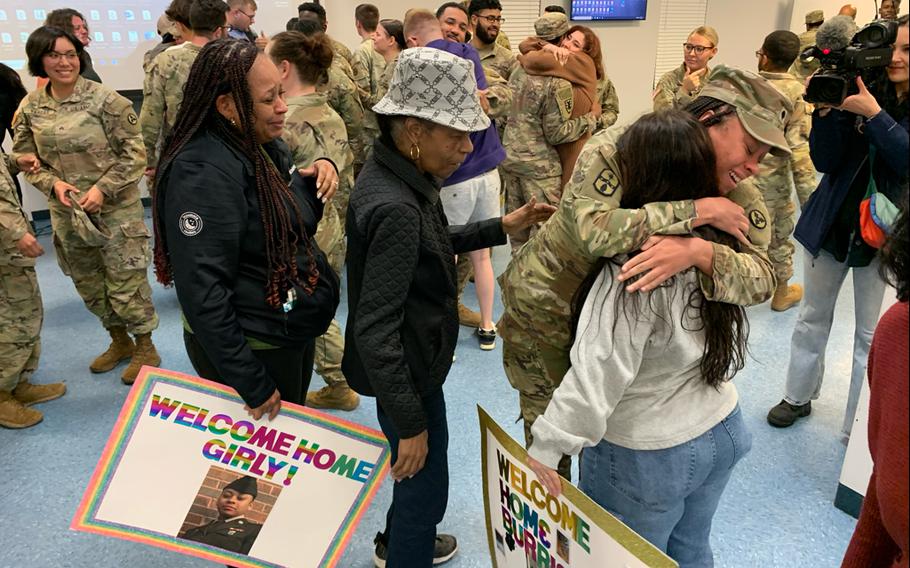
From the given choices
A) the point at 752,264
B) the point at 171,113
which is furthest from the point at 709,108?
the point at 171,113

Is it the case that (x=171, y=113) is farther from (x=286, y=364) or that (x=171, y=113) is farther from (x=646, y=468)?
(x=646, y=468)

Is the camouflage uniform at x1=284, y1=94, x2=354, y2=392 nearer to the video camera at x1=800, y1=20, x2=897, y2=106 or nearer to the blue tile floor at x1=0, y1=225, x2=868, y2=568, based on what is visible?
the blue tile floor at x1=0, y1=225, x2=868, y2=568

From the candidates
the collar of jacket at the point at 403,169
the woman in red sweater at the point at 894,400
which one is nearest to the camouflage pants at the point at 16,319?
the collar of jacket at the point at 403,169

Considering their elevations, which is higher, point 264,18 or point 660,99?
point 264,18

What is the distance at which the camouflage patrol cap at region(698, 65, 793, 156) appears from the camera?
1.16m

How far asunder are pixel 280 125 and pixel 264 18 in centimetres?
473

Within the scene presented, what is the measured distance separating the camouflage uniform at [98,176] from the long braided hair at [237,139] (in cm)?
167

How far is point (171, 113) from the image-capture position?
3172 mm

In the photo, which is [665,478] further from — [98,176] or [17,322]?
[98,176]

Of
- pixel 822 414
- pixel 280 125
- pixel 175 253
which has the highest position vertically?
pixel 280 125

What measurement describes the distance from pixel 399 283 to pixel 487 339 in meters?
2.19

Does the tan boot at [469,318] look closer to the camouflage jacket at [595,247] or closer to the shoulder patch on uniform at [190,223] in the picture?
the camouflage jacket at [595,247]

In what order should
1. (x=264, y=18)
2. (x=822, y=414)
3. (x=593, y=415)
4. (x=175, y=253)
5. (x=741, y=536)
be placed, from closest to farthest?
(x=593, y=415)
(x=175, y=253)
(x=741, y=536)
(x=822, y=414)
(x=264, y=18)

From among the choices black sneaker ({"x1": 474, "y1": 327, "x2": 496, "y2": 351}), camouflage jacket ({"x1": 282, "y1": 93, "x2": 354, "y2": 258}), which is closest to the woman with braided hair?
camouflage jacket ({"x1": 282, "y1": 93, "x2": 354, "y2": 258})
